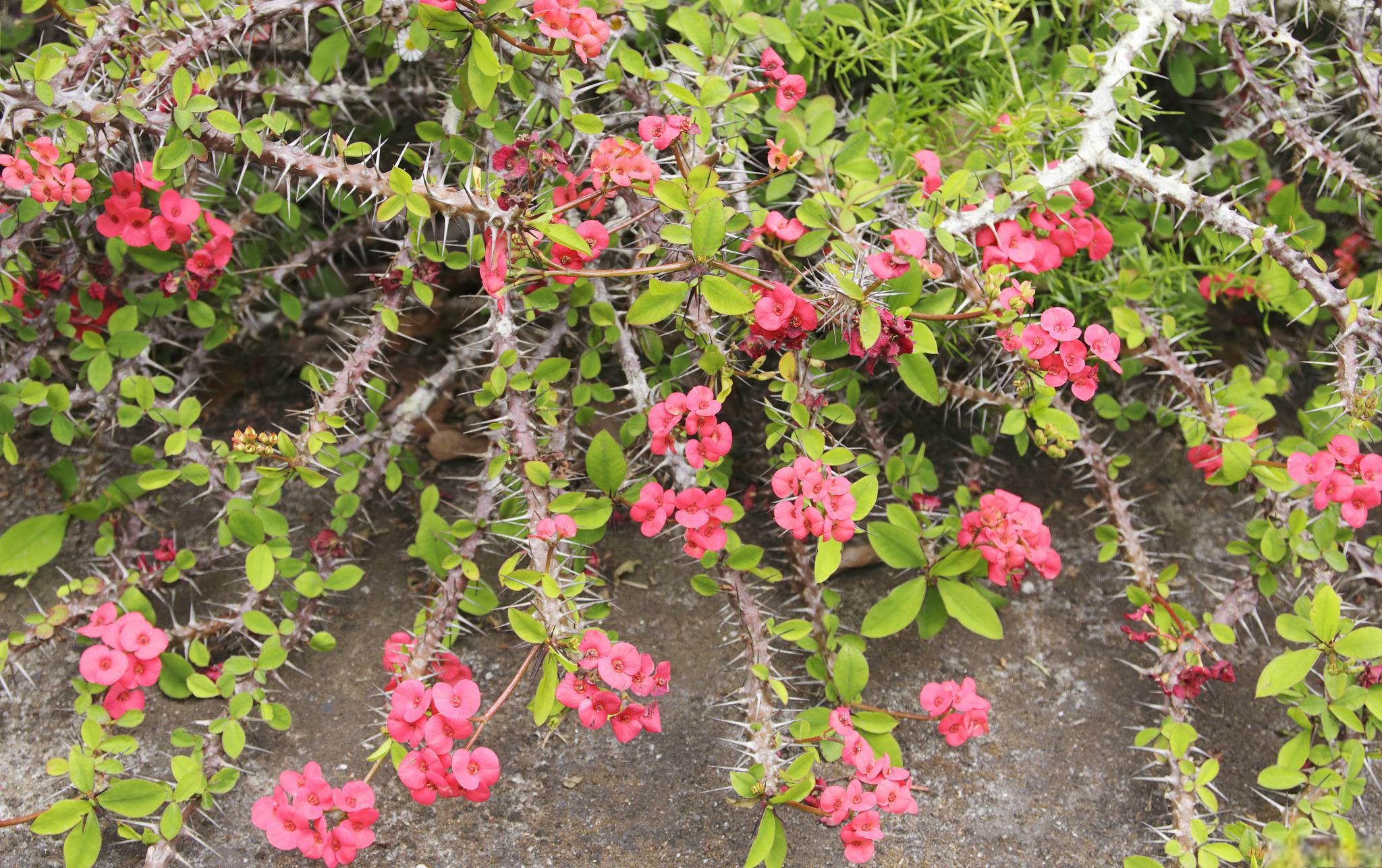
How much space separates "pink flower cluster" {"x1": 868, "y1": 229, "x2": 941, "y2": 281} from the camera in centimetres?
215

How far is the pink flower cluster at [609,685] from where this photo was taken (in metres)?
1.87

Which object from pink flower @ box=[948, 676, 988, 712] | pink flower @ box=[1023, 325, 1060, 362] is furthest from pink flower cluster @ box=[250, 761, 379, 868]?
pink flower @ box=[1023, 325, 1060, 362]

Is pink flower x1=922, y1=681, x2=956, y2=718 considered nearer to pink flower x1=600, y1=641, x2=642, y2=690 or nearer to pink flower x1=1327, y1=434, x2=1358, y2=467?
pink flower x1=600, y1=641, x2=642, y2=690

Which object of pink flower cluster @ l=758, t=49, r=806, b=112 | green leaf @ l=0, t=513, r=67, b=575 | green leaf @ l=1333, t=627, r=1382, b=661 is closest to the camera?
green leaf @ l=1333, t=627, r=1382, b=661

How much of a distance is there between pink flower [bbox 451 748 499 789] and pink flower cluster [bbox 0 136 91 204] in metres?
1.43

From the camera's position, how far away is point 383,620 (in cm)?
267

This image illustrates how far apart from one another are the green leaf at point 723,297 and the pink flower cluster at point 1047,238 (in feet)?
2.18

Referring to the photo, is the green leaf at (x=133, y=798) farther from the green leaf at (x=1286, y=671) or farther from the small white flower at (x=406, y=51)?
the green leaf at (x=1286, y=671)

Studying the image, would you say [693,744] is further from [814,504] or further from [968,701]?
[814,504]

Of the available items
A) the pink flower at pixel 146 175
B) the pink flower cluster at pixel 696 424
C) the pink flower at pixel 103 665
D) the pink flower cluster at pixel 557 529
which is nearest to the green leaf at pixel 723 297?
the pink flower cluster at pixel 696 424

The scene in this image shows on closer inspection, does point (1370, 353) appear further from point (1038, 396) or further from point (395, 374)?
point (395, 374)

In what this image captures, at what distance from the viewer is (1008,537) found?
85.9 inches

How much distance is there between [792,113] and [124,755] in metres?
2.21

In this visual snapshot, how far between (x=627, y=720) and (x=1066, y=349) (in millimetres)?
1159
